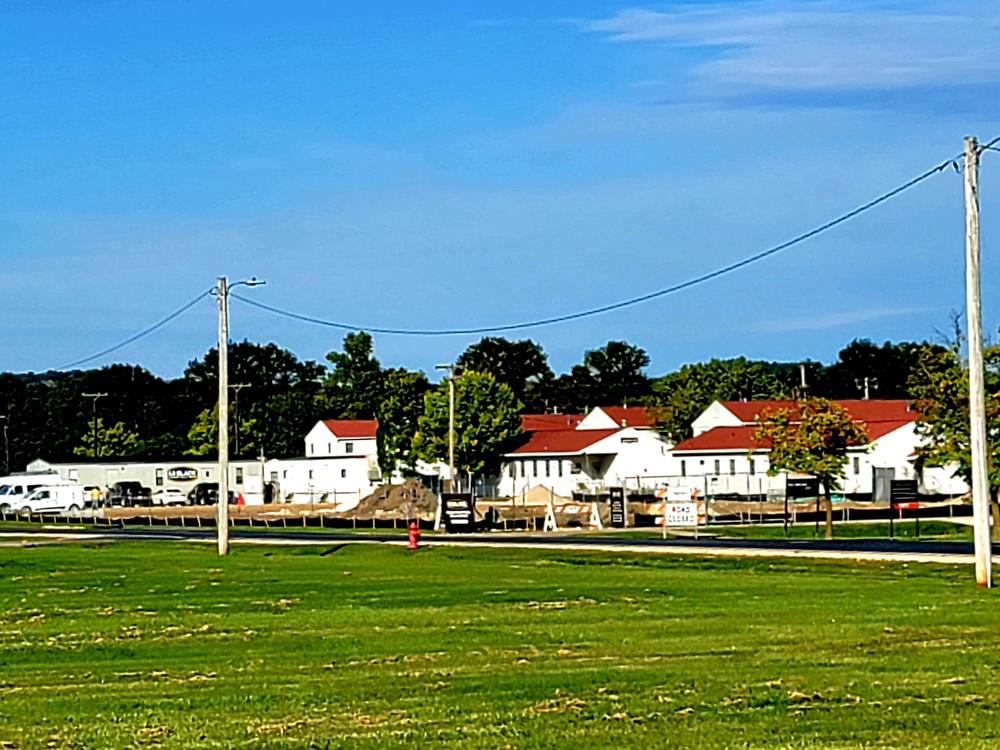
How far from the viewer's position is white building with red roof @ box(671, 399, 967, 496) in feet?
322

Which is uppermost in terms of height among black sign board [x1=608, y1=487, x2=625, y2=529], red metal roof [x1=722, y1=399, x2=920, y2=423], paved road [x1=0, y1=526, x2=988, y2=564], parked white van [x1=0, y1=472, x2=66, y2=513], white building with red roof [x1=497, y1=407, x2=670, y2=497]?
red metal roof [x1=722, y1=399, x2=920, y2=423]

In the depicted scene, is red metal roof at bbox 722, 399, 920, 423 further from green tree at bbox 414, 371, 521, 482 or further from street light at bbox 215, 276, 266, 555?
street light at bbox 215, 276, 266, 555

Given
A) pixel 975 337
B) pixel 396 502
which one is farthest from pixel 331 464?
pixel 975 337

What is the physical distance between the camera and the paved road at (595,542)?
4125 centimetres

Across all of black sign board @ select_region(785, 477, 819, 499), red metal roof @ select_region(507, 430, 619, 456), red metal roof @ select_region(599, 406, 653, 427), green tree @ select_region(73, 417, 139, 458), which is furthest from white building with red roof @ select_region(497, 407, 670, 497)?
green tree @ select_region(73, 417, 139, 458)

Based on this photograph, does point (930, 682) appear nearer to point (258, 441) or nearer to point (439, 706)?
point (439, 706)

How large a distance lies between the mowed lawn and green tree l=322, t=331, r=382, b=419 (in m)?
138

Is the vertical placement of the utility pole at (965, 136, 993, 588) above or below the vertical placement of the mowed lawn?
above

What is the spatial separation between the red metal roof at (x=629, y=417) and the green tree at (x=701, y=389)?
100 centimetres

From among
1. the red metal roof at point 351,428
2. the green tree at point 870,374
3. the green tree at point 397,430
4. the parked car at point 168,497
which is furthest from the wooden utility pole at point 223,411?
the green tree at point 870,374

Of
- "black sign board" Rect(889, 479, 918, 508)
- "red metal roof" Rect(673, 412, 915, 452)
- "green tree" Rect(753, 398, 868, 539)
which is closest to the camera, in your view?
"black sign board" Rect(889, 479, 918, 508)

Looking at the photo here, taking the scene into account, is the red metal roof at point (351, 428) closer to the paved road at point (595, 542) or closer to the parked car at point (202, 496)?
the parked car at point (202, 496)

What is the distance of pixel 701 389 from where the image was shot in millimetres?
143375

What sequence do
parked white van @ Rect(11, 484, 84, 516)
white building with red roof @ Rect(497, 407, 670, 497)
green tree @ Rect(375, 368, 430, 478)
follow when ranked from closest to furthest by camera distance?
parked white van @ Rect(11, 484, 84, 516)
white building with red roof @ Rect(497, 407, 670, 497)
green tree @ Rect(375, 368, 430, 478)
